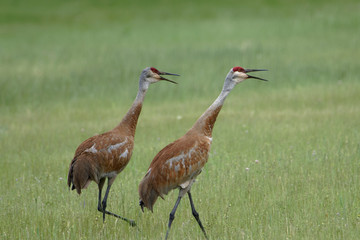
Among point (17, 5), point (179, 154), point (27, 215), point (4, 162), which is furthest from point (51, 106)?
point (17, 5)

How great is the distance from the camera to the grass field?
6.66 m

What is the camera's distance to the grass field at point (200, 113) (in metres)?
6.66

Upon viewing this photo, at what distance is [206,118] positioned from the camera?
255 inches

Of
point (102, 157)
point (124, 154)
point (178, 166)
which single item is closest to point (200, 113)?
point (124, 154)

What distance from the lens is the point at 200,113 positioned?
1284cm

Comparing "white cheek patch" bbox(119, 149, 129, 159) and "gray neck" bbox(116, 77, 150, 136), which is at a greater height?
"gray neck" bbox(116, 77, 150, 136)

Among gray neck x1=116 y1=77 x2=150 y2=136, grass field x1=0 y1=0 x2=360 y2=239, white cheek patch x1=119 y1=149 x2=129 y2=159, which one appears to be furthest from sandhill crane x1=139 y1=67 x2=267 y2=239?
gray neck x1=116 y1=77 x2=150 y2=136

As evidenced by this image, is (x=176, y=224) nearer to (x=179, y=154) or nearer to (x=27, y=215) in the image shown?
(x=179, y=154)

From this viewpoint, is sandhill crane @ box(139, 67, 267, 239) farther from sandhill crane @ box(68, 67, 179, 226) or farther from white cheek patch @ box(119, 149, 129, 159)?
white cheek patch @ box(119, 149, 129, 159)

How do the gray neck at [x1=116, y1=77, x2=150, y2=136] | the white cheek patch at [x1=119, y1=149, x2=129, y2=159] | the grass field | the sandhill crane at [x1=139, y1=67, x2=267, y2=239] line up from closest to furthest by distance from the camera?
the sandhill crane at [x1=139, y1=67, x2=267, y2=239], the grass field, the white cheek patch at [x1=119, y1=149, x2=129, y2=159], the gray neck at [x1=116, y1=77, x2=150, y2=136]

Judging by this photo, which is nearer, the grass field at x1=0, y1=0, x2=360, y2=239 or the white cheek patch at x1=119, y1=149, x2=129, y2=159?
the grass field at x1=0, y1=0, x2=360, y2=239

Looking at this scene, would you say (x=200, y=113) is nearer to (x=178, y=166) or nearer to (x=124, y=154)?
(x=124, y=154)

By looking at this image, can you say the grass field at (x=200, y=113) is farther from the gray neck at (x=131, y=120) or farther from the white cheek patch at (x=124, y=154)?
the gray neck at (x=131, y=120)

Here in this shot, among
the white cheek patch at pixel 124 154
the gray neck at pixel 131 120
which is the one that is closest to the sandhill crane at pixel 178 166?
the white cheek patch at pixel 124 154
